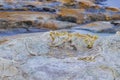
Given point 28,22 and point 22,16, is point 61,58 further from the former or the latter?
point 22,16

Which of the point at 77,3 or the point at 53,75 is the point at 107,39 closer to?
the point at 53,75

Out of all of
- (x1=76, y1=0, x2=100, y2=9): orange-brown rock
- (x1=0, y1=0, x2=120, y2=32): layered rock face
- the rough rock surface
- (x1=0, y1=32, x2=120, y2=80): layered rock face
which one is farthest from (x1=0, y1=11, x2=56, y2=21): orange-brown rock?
(x1=0, y1=32, x2=120, y2=80): layered rock face

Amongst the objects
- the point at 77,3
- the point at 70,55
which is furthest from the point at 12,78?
the point at 77,3

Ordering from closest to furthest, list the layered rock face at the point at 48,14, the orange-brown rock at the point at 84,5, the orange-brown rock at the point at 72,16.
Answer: the layered rock face at the point at 48,14 < the orange-brown rock at the point at 72,16 < the orange-brown rock at the point at 84,5

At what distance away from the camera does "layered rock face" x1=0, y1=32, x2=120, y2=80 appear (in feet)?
13.0

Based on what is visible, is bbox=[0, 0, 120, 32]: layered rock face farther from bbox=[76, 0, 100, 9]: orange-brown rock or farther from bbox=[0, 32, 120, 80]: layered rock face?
bbox=[0, 32, 120, 80]: layered rock face

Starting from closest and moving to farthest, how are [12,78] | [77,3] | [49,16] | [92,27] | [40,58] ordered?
[12,78]
[40,58]
[92,27]
[49,16]
[77,3]

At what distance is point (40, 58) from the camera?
4383 millimetres

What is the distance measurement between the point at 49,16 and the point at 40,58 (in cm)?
1117

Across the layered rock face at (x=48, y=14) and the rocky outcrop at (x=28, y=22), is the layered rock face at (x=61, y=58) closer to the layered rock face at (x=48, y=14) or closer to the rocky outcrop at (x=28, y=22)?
the layered rock face at (x=48, y=14)

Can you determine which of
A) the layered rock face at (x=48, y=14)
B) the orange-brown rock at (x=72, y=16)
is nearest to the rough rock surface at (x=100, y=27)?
the layered rock face at (x=48, y=14)

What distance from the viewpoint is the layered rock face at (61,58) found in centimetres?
397

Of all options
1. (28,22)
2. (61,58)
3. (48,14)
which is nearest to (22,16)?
(28,22)

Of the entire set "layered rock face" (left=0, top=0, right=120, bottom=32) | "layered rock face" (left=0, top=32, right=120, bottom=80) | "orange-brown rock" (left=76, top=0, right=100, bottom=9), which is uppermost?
"layered rock face" (left=0, top=32, right=120, bottom=80)
